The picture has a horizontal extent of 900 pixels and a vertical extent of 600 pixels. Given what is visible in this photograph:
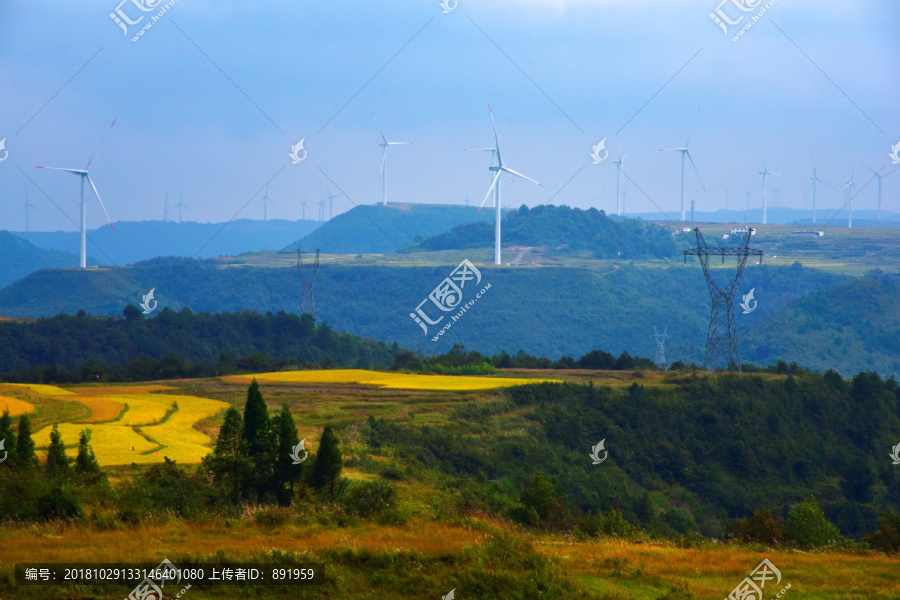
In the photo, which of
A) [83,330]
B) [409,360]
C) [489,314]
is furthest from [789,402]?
[489,314]

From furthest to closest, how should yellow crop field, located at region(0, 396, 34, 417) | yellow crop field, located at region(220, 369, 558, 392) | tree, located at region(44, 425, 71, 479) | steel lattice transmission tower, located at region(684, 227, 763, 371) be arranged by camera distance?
steel lattice transmission tower, located at region(684, 227, 763, 371) < yellow crop field, located at region(220, 369, 558, 392) < yellow crop field, located at region(0, 396, 34, 417) < tree, located at region(44, 425, 71, 479)

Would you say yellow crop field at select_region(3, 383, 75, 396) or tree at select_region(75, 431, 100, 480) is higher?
tree at select_region(75, 431, 100, 480)

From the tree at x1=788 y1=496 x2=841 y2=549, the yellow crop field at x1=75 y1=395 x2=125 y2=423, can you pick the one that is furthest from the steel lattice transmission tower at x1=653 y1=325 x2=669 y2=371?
the tree at x1=788 y1=496 x2=841 y2=549

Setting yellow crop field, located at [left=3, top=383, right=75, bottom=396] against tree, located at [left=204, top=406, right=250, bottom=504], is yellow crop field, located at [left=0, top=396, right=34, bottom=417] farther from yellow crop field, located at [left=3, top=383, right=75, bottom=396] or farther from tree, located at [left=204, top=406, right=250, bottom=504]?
tree, located at [left=204, top=406, right=250, bottom=504]

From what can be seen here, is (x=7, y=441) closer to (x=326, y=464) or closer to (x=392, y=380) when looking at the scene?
(x=326, y=464)

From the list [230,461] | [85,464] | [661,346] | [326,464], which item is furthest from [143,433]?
[661,346]
